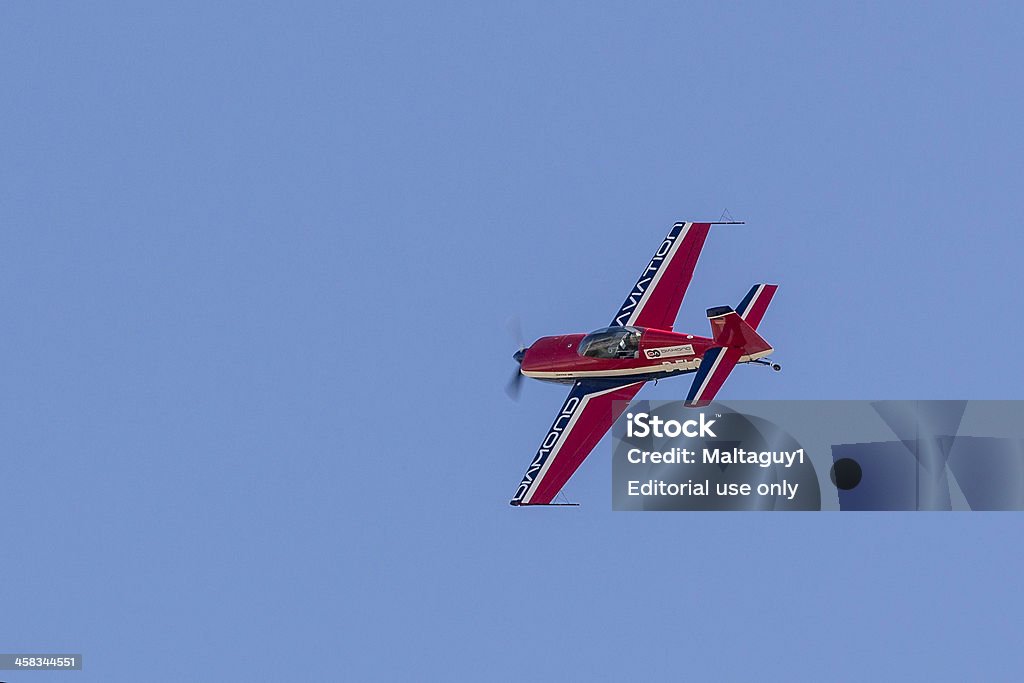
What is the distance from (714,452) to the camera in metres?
61.5

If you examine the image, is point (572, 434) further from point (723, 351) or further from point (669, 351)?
point (723, 351)

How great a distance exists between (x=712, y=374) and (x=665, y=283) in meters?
5.63

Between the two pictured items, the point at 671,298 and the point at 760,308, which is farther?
the point at 671,298

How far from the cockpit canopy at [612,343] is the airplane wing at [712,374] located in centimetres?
324

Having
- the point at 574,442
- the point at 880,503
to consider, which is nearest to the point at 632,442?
the point at 574,442

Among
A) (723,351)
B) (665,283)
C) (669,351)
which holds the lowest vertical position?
(723,351)

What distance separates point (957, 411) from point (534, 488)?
10.9 meters

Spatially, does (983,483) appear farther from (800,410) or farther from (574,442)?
(574,442)

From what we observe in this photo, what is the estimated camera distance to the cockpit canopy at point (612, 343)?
212 feet

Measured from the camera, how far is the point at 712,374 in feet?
202

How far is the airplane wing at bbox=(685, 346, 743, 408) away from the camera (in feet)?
201

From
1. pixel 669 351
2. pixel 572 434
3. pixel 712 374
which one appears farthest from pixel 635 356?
pixel 712 374
